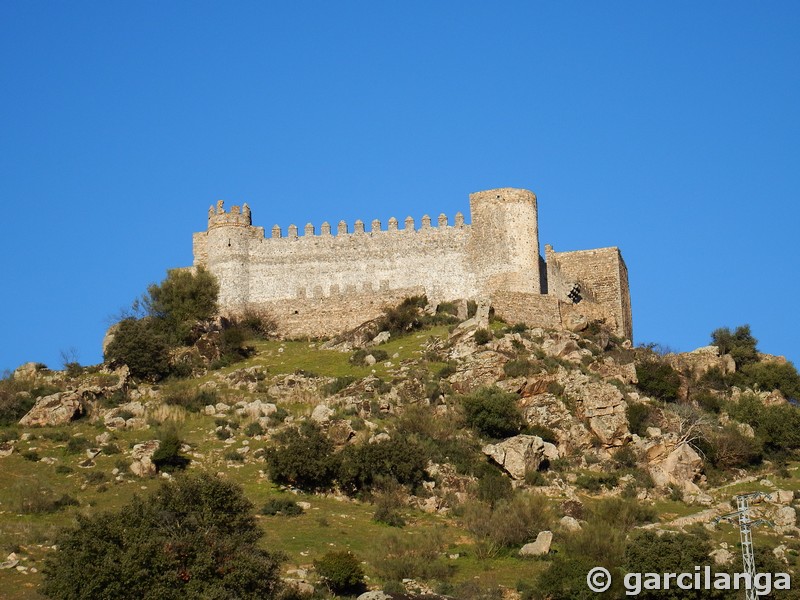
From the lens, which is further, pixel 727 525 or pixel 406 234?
pixel 406 234

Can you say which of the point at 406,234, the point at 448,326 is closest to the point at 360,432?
the point at 448,326

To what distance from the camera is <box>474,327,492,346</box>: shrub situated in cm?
5106

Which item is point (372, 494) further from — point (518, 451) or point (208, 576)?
point (208, 576)

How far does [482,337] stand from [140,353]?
41.3ft

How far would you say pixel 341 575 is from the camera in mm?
33750

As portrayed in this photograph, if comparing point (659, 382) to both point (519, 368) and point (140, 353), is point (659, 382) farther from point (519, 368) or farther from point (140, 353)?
point (140, 353)

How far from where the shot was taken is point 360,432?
4481 centimetres

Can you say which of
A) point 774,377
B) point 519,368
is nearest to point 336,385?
point 519,368

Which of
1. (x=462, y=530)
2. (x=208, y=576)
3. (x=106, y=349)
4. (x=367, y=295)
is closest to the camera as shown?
(x=208, y=576)

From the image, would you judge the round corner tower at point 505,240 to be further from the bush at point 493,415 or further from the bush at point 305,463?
the bush at point 305,463

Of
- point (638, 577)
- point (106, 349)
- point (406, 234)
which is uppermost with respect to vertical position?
point (406, 234)

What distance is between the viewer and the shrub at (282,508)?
3959cm

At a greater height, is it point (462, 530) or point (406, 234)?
point (406, 234)

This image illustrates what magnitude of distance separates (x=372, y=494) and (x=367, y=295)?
1774 centimetres
